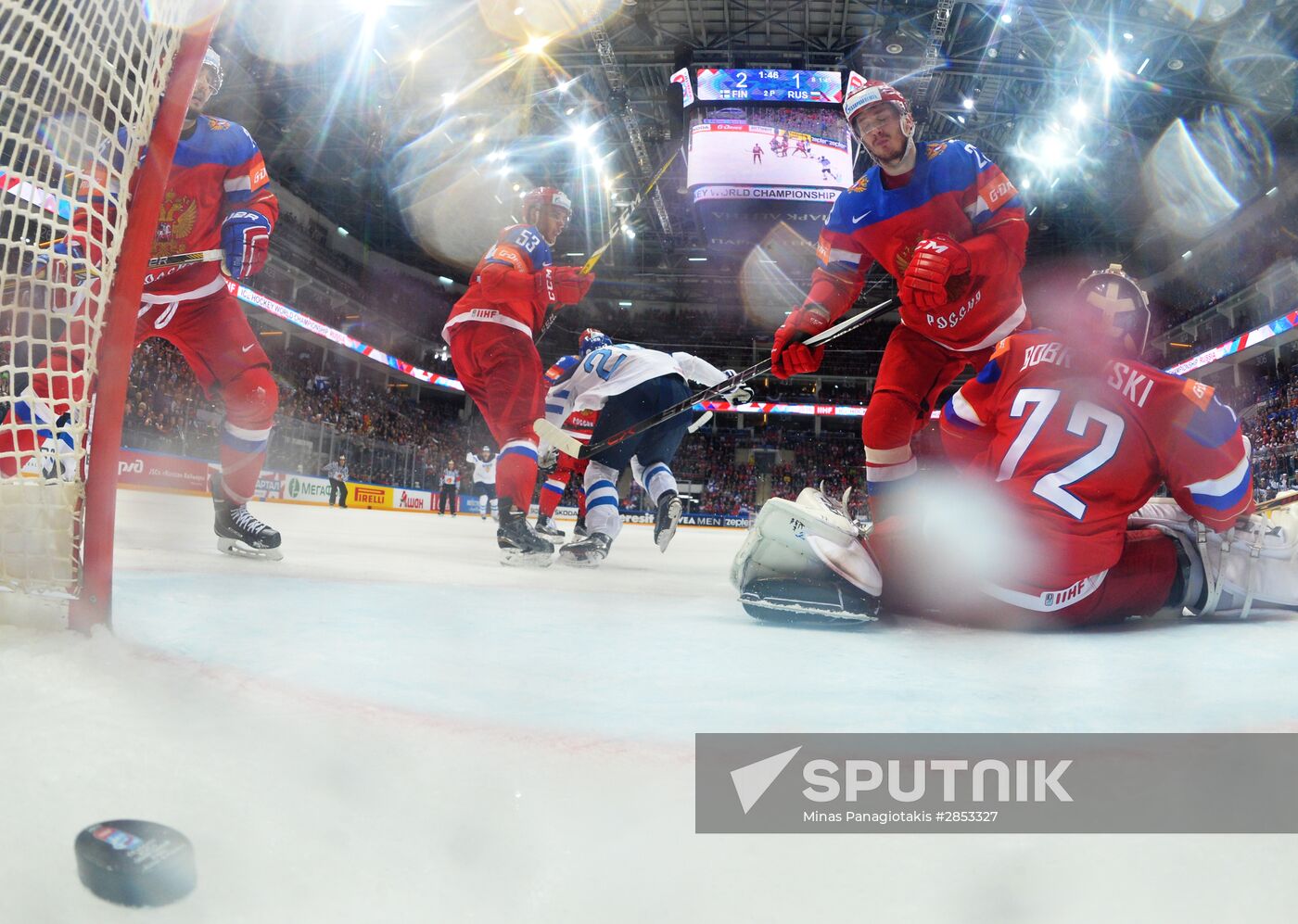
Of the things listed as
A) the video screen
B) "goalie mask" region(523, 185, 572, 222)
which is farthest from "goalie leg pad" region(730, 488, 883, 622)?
the video screen

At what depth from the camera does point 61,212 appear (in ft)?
4.06

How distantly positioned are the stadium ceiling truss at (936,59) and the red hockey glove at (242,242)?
33.0 feet

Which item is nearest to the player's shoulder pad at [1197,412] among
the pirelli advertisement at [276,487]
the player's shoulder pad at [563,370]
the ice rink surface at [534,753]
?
the ice rink surface at [534,753]

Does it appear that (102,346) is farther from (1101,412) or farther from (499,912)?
(1101,412)

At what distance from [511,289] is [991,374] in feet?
6.71

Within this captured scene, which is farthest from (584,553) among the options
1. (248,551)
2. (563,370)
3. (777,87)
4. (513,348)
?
(777,87)

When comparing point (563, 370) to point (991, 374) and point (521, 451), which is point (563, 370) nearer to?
point (521, 451)

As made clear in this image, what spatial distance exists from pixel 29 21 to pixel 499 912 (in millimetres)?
1594

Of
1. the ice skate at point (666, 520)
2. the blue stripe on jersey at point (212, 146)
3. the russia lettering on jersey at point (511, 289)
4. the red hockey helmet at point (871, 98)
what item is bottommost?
the ice skate at point (666, 520)

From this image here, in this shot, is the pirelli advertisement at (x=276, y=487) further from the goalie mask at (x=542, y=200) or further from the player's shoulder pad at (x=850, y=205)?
the player's shoulder pad at (x=850, y=205)

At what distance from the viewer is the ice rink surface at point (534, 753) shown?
489mm

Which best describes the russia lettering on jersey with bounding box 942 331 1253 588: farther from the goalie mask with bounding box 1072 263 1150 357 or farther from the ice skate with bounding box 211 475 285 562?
the ice skate with bounding box 211 475 285 562

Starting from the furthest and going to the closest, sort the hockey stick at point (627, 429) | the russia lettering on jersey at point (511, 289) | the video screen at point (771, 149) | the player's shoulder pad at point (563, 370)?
the video screen at point (771, 149) → the player's shoulder pad at point (563, 370) → the hockey stick at point (627, 429) → the russia lettering on jersey at point (511, 289)

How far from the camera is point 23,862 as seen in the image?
50 centimetres
